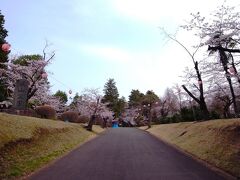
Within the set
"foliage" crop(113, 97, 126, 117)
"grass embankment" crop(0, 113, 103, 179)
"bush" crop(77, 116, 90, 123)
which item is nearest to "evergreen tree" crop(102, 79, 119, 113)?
"foliage" crop(113, 97, 126, 117)

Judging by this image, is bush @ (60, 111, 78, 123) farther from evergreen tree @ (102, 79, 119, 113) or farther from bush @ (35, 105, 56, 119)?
evergreen tree @ (102, 79, 119, 113)

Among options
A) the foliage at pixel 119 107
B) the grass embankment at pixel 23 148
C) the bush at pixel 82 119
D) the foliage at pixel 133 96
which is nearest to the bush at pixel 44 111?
the grass embankment at pixel 23 148

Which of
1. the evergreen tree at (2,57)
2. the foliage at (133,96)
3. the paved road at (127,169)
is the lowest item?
the paved road at (127,169)

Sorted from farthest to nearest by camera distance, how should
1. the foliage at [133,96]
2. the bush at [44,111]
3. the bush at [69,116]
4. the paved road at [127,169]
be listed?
the foliage at [133,96]
the bush at [69,116]
the bush at [44,111]
the paved road at [127,169]

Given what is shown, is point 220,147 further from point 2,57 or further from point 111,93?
point 111,93

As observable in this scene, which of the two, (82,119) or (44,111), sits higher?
(82,119)

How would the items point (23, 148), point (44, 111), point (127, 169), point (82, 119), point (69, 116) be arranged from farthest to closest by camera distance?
1. point (82, 119)
2. point (69, 116)
3. point (44, 111)
4. point (23, 148)
5. point (127, 169)

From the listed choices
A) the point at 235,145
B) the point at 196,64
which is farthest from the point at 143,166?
the point at 196,64

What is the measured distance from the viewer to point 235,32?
46.3 ft

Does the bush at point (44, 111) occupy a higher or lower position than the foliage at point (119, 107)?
lower

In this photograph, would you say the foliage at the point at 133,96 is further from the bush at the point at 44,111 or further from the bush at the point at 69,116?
the bush at the point at 44,111

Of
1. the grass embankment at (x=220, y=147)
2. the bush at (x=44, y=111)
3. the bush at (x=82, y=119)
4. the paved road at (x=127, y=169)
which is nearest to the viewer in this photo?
the paved road at (x=127, y=169)

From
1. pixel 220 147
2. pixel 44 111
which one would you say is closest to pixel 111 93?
pixel 44 111

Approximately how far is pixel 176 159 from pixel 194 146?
3407 mm
